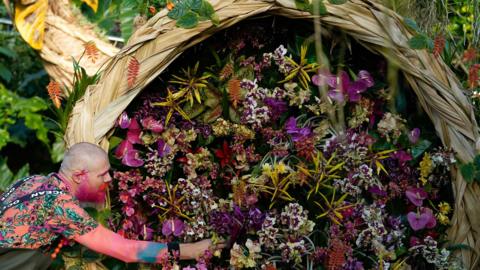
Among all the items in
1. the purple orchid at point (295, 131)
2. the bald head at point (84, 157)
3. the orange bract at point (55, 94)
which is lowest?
the purple orchid at point (295, 131)

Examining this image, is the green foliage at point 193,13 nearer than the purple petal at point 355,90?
Yes

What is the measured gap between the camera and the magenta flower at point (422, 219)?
2.15m

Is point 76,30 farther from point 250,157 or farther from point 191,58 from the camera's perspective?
point 250,157

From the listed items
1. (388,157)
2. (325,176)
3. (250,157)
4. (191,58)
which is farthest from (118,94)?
(388,157)

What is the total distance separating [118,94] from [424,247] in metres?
0.95

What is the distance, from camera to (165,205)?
219cm

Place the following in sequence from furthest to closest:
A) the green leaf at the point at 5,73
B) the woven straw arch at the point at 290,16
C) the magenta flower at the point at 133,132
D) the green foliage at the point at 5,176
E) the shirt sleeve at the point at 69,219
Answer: the green leaf at the point at 5,73
the green foliage at the point at 5,176
the magenta flower at the point at 133,132
the woven straw arch at the point at 290,16
the shirt sleeve at the point at 69,219

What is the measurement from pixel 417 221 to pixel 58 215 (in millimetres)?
991

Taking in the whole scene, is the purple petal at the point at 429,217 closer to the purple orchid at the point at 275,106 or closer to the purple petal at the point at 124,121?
the purple orchid at the point at 275,106

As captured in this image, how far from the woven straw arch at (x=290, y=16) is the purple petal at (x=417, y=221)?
0.16m

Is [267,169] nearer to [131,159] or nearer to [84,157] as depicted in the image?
[131,159]

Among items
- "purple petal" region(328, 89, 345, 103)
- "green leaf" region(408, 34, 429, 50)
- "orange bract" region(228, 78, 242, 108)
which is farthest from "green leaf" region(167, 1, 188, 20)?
"green leaf" region(408, 34, 429, 50)

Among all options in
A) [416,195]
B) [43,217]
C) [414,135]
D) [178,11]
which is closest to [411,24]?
[414,135]

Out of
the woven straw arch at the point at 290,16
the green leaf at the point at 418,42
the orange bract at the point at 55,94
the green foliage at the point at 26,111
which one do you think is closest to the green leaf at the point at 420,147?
the woven straw arch at the point at 290,16
